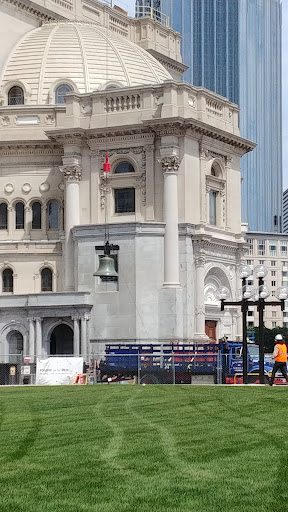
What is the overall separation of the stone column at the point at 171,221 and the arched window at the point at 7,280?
47.4 ft

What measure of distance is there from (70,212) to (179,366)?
23.8 m

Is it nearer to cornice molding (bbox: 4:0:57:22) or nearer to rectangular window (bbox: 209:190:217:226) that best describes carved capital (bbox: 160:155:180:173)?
rectangular window (bbox: 209:190:217:226)

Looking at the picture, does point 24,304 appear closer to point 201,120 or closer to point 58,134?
point 58,134

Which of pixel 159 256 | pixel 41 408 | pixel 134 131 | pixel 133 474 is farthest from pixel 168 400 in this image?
pixel 134 131

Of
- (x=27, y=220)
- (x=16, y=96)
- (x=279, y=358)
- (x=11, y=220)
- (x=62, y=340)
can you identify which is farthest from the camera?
(x=16, y=96)

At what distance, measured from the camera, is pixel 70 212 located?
78.4 metres

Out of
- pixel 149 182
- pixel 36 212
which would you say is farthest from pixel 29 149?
pixel 149 182

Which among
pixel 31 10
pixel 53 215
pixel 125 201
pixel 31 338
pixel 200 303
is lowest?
pixel 31 338

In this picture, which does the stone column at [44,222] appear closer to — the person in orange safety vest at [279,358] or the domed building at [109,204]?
the domed building at [109,204]

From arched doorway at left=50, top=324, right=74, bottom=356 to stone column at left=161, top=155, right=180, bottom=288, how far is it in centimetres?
852

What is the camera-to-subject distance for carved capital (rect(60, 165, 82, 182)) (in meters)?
78.9

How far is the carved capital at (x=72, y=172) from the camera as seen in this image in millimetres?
78938

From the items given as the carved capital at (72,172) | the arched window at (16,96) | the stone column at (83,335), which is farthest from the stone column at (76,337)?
the arched window at (16,96)

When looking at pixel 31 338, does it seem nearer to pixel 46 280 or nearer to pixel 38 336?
pixel 38 336
